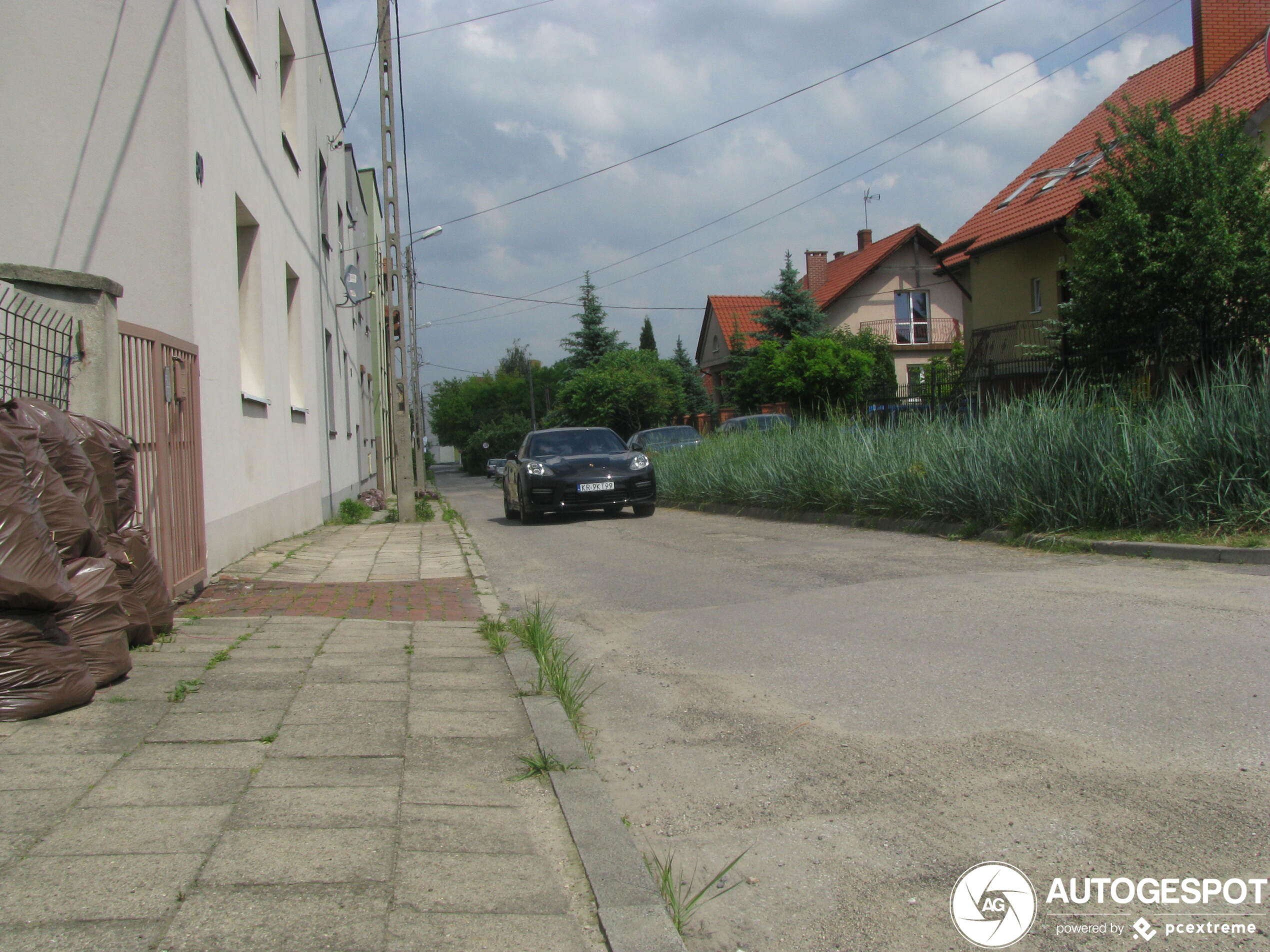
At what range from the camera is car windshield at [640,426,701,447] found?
79.5 ft

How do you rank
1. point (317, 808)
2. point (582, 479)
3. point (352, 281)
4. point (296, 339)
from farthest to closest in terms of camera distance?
point (352, 281) → point (582, 479) → point (296, 339) → point (317, 808)

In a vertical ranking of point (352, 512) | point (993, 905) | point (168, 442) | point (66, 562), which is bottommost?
point (993, 905)

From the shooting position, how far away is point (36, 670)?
3650 millimetres

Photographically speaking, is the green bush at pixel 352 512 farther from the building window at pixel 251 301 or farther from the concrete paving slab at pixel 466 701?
the concrete paving slab at pixel 466 701

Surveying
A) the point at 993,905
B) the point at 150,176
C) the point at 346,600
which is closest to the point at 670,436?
the point at 150,176

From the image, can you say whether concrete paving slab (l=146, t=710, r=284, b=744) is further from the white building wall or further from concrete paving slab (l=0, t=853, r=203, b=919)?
the white building wall

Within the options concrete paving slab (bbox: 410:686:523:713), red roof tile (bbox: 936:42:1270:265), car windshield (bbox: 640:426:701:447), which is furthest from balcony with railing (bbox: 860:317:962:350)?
concrete paving slab (bbox: 410:686:523:713)

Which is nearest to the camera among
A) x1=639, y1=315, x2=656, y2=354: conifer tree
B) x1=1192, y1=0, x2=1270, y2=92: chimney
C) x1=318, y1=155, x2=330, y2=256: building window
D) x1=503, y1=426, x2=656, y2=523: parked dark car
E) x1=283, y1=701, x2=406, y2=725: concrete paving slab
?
x1=283, y1=701, x2=406, y2=725: concrete paving slab

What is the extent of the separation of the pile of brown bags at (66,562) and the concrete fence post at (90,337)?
0.21m

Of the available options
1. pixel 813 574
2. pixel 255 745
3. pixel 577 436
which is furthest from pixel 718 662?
pixel 577 436

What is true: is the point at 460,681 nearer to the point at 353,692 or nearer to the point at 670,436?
the point at 353,692

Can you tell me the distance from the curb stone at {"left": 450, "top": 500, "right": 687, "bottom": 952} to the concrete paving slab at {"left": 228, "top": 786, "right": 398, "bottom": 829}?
557mm

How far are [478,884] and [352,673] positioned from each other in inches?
94.1

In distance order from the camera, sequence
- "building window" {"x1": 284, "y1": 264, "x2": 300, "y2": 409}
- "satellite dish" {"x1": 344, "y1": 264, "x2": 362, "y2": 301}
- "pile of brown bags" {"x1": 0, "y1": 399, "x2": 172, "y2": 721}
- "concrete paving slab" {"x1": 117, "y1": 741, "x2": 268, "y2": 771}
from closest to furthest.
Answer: "concrete paving slab" {"x1": 117, "y1": 741, "x2": 268, "y2": 771}
"pile of brown bags" {"x1": 0, "y1": 399, "x2": 172, "y2": 721}
"building window" {"x1": 284, "y1": 264, "x2": 300, "y2": 409}
"satellite dish" {"x1": 344, "y1": 264, "x2": 362, "y2": 301}
